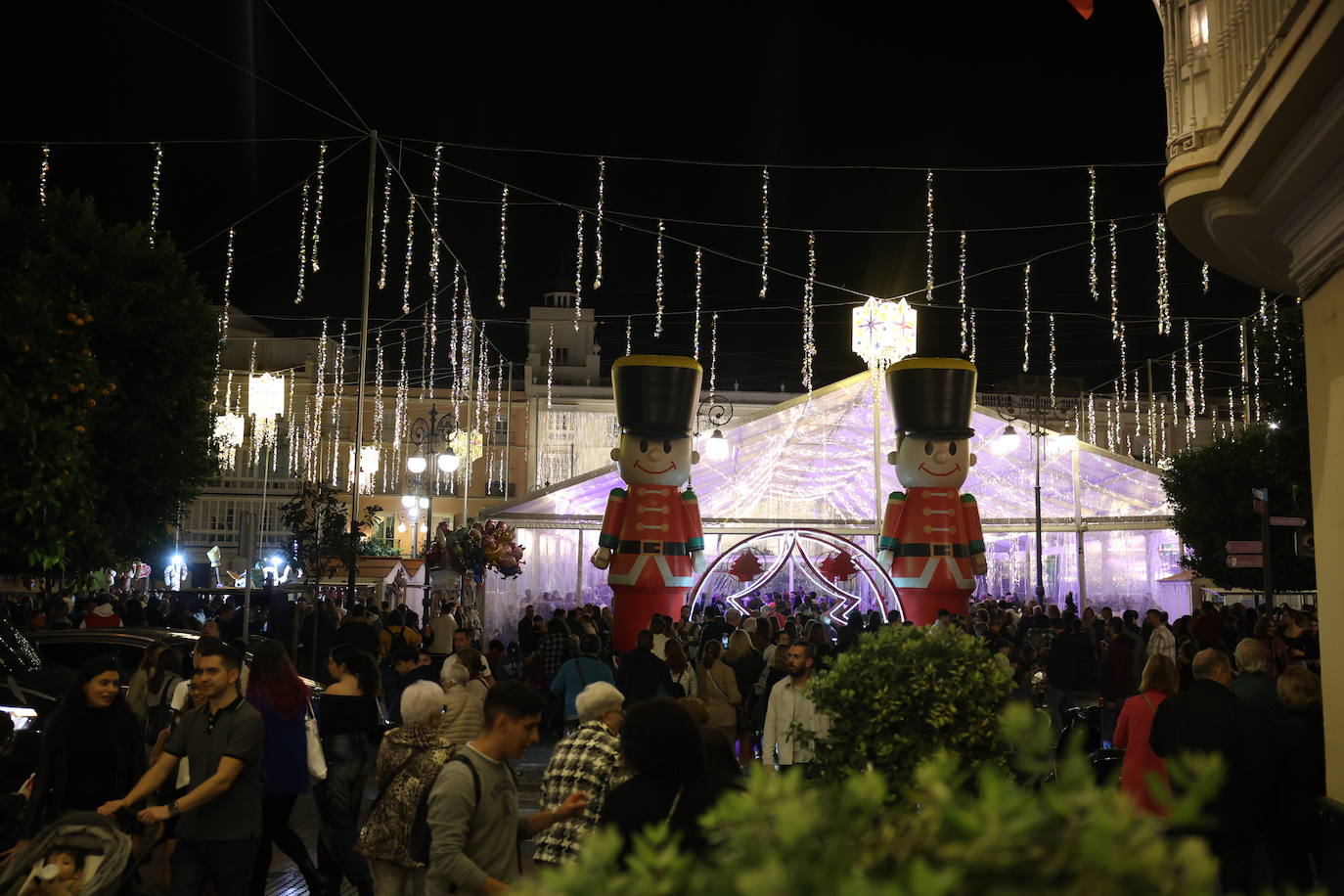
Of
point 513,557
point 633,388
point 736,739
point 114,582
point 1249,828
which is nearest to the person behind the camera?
point 1249,828

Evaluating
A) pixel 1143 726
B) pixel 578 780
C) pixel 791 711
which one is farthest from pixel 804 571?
pixel 578 780

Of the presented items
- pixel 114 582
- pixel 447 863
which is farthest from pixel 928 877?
pixel 114 582

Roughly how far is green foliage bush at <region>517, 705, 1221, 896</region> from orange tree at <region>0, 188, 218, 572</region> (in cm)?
1096

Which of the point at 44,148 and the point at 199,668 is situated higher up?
the point at 44,148

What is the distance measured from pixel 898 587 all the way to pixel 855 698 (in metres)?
15.8

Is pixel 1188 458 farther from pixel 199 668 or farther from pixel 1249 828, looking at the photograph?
pixel 199 668

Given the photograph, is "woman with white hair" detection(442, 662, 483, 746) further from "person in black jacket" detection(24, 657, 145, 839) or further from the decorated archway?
the decorated archway

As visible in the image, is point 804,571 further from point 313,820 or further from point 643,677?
point 313,820

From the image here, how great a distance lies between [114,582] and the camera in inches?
1681

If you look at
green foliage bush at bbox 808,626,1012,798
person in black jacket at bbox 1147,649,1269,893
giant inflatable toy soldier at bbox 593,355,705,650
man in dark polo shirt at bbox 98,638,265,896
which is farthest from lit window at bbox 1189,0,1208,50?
giant inflatable toy soldier at bbox 593,355,705,650

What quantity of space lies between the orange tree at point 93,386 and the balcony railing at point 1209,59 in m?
9.50

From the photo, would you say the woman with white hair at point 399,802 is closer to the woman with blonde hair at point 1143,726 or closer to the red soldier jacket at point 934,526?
the woman with blonde hair at point 1143,726

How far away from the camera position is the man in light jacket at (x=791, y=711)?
27.6 ft

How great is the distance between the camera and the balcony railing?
6.18m
